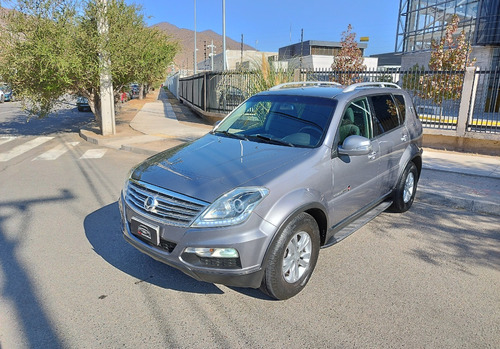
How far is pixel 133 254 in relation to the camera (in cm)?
390

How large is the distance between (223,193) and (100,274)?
66.8 inches

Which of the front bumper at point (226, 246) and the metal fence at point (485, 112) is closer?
the front bumper at point (226, 246)

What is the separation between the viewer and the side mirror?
3428 millimetres

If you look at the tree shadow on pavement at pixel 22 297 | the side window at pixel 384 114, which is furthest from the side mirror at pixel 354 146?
the tree shadow on pavement at pixel 22 297

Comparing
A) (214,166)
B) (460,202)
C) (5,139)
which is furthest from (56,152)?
(460,202)

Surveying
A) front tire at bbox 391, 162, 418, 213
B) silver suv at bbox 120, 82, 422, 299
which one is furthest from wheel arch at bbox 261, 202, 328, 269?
front tire at bbox 391, 162, 418, 213

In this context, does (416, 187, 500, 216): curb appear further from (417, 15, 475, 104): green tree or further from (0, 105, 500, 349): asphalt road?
(417, 15, 475, 104): green tree

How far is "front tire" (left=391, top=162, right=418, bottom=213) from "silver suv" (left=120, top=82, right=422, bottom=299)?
0.36 metres

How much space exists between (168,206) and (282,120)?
70.8 inches

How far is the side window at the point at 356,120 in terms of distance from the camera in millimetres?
3777

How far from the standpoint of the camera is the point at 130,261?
12.3 feet

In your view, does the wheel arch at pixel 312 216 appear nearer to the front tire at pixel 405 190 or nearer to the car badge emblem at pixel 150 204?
the car badge emblem at pixel 150 204

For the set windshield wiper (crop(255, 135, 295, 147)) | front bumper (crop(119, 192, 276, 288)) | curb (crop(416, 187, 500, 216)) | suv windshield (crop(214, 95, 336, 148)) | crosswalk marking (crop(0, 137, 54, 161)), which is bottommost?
crosswalk marking (crop(0, 137, 54, 161))

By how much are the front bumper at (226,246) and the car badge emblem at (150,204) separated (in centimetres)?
19
